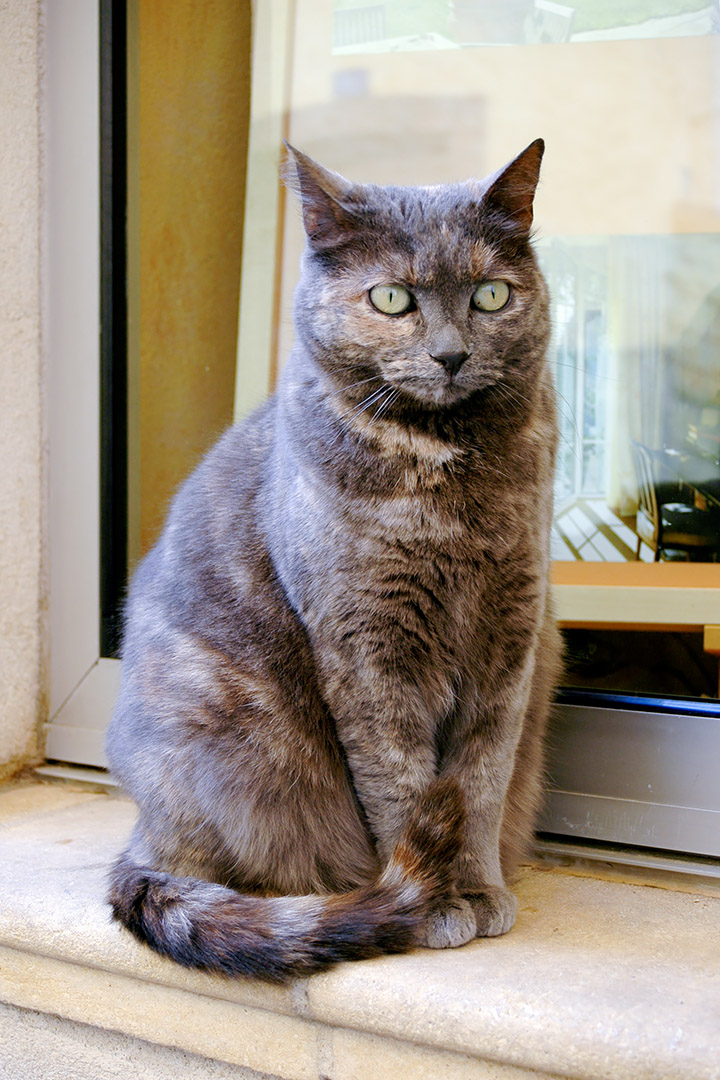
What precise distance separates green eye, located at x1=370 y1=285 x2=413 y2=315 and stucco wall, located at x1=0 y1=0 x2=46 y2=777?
0.87 meters

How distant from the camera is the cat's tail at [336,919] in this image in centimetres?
98

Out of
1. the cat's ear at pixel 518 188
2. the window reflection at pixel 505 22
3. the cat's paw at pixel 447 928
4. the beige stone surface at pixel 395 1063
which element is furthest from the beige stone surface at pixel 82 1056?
the window reflection at pixel 505 22

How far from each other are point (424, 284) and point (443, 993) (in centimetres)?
70

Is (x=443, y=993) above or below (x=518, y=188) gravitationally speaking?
below

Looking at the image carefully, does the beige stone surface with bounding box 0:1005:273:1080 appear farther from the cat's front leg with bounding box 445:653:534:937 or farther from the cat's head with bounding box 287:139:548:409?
the cat's head with bounding box 287:139:548:409

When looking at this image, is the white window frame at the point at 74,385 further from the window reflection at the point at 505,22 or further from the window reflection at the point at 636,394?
the window reflection at the point at 636,394

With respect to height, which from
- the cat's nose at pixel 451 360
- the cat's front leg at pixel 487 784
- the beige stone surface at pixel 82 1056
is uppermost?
the cat's nose at pixel 451 360

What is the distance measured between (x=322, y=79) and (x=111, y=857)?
132 centimetres

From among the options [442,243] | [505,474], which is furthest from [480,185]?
[505,474]

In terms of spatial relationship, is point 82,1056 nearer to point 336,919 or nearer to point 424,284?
point 336,919

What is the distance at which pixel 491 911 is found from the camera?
1.07 meters

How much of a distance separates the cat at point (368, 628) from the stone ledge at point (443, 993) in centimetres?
5

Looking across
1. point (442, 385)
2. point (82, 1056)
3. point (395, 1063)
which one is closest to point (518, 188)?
point (442, 385)

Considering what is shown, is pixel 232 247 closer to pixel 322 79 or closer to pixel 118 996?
pixel 322 79
